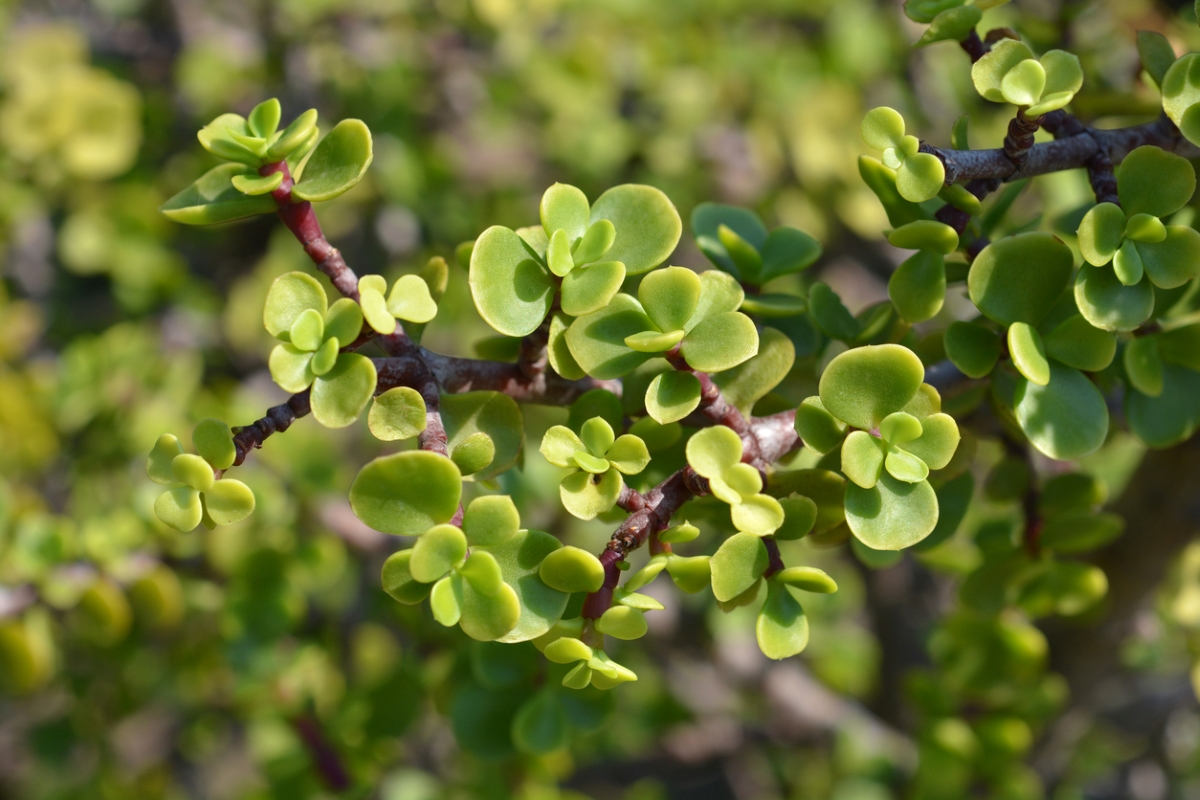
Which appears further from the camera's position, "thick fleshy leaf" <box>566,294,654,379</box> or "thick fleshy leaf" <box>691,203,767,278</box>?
"thick fleshy leaf" <box>691,203,767,278</box>

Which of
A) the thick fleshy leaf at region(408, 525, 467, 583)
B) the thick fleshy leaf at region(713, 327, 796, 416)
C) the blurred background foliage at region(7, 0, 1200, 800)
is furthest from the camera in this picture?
the blurred background foliage at region(7, 0, 1200, 800)

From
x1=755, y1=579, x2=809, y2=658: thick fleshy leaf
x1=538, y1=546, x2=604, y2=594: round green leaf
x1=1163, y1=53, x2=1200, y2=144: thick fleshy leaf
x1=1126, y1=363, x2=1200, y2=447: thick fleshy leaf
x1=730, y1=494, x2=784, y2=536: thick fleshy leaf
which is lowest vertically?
x1=755, y1=579, x2=809, y2=658: thick fleshy leaf

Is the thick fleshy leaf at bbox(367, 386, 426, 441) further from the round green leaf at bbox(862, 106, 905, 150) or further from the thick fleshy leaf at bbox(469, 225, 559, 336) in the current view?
the round green leaf at bbox(862, 106, 905, 150)

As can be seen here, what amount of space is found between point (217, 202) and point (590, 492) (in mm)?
212

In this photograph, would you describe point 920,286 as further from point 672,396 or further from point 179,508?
point 179,508

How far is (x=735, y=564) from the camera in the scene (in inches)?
14.8

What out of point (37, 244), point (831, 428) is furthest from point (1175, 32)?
point (37, 244)

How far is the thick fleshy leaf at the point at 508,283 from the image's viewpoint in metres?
0.38

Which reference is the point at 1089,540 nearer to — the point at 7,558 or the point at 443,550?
the point at 443,550

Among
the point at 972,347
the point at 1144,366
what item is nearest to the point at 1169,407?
the point at 1144,366

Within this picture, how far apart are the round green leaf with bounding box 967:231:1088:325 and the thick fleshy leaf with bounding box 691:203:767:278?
14 centimetres

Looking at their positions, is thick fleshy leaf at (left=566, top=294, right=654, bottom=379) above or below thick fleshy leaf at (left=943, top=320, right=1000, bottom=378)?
above

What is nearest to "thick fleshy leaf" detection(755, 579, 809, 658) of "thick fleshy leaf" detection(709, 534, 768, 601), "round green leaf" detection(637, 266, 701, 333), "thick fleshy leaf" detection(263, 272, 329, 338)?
"thick fleshy leaf" detection(709, 534, 768, 601)

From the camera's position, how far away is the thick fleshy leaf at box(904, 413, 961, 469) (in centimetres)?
37
